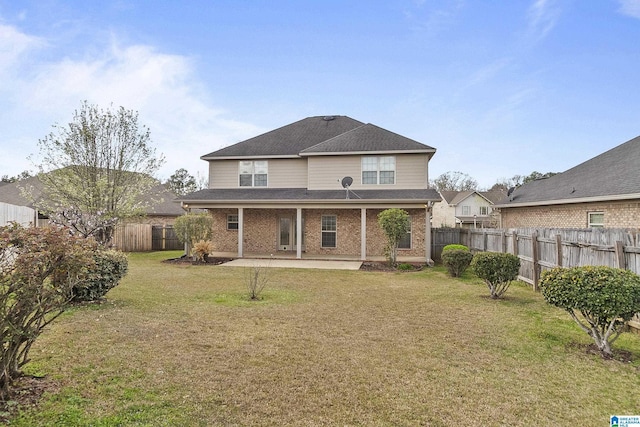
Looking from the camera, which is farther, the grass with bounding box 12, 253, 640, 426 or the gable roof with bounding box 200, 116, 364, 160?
the gable roof with bounding box 200, 116, 364, 160

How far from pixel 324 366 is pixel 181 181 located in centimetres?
4984

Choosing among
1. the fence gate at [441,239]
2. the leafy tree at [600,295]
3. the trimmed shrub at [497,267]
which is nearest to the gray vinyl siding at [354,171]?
the fence gate at [441,239]

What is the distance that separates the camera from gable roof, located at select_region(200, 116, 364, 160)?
59.4 feet

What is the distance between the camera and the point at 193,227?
1591cm

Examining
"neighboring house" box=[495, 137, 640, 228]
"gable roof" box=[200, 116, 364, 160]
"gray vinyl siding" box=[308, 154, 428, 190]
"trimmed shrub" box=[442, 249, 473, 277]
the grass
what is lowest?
the grass

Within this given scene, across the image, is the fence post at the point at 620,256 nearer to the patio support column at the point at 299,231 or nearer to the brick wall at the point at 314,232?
the brick wall at the point at 314,232

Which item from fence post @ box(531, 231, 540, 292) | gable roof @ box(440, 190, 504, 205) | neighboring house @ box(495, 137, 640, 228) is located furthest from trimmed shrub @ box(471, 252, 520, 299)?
gable roof @ box(440, 190, 504, 205)

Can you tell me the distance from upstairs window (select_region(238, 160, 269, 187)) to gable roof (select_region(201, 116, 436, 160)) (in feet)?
1.45

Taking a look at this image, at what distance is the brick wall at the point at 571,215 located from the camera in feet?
37.1

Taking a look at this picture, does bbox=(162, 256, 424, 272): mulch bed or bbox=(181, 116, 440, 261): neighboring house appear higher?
bbox=(181, 116, 440, 261): neighboring house

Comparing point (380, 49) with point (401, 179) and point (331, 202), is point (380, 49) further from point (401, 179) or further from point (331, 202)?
point (331, 202)

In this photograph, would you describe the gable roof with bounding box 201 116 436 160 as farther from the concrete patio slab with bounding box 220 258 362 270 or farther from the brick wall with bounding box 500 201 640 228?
the brick wall with bounding box 500 201 640 228

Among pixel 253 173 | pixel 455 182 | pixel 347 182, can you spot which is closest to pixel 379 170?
pixel 347 182

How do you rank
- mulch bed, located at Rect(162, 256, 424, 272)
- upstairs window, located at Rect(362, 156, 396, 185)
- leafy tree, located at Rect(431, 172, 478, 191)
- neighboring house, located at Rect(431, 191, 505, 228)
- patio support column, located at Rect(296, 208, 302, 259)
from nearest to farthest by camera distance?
mulch bed, located at Rect(162, 256, 424, 272) → patio support column, located at Rect(296, 208, 302, 259) → upstairs window, located at Rect(362, 156, 396, 185) → neighboring house, located at Rect(431, 191, 505, 228) → leafy tree, located at Rect(431, 172, 478, 191)
